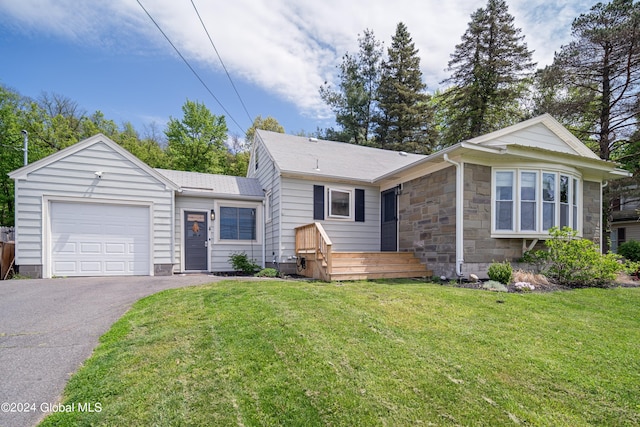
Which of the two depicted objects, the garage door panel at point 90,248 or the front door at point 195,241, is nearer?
the garage door panel at point 90,248

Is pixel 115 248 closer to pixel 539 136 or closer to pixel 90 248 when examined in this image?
pixel 90 248

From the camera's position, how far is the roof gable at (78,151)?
7738 millimetres

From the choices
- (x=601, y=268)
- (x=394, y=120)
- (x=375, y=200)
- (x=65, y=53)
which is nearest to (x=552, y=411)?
(x=601, y=268)

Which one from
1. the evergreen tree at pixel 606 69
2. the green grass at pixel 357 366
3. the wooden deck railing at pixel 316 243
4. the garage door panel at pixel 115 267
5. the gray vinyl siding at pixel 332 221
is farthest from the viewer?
the evergreen tree at pixel 606 69

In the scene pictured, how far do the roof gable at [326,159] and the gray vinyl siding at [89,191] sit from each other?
367 cm

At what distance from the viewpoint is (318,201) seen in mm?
9625

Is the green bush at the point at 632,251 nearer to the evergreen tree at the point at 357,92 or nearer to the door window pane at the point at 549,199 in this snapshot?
the door window pane at the point at 549,199

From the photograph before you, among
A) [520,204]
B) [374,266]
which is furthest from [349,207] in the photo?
[520,204]

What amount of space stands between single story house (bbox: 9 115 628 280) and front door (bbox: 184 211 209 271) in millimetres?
33

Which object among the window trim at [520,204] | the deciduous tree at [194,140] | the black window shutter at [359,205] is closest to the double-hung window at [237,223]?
the black window shutter at [359,205]

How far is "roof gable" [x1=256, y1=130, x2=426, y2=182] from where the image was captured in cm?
951

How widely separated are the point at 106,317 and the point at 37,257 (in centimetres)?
536

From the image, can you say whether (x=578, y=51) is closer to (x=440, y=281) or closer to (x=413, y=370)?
(x=440, y=281)

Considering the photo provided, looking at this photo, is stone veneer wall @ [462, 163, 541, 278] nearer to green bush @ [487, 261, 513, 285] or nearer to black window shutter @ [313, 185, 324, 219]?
green bush @ [487, 261, 513, 285]
